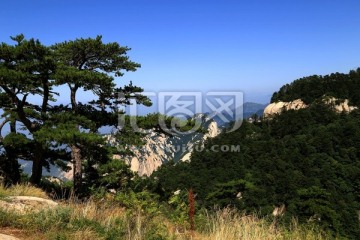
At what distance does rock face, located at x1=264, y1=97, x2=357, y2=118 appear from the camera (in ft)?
382

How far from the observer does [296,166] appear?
294ft

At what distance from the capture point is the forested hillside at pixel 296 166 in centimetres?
6462

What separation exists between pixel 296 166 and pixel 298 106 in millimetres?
42021

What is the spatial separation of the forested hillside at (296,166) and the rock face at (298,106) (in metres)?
2.36

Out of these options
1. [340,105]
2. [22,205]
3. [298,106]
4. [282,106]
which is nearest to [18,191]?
[22,205]

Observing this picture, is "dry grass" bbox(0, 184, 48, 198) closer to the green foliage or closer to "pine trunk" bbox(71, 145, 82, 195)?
"pine trunk" bbox(71, 145, 82, 195)

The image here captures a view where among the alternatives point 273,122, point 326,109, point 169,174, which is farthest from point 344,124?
point 169,174

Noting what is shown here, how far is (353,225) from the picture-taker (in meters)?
61.9

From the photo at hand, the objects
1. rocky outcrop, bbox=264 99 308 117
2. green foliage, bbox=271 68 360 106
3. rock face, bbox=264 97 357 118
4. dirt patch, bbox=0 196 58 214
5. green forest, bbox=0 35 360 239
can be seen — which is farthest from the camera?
rocky outcrop, bbox=264 99 308 117

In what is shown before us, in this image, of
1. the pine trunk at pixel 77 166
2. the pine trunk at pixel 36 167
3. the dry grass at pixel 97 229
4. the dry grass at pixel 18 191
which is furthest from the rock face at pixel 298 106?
the dry grass at pixel 97 229

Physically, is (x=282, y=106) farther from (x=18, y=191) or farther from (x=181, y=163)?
(x=18, y=191)

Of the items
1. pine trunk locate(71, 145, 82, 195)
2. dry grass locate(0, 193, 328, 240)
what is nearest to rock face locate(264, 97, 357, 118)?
pine trunk locate(71, 145, 82, 195)

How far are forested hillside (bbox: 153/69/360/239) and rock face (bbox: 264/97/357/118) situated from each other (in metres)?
2.36

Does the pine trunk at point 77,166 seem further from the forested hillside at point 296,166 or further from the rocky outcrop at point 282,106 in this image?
the rocky outcrop at point 282,106
